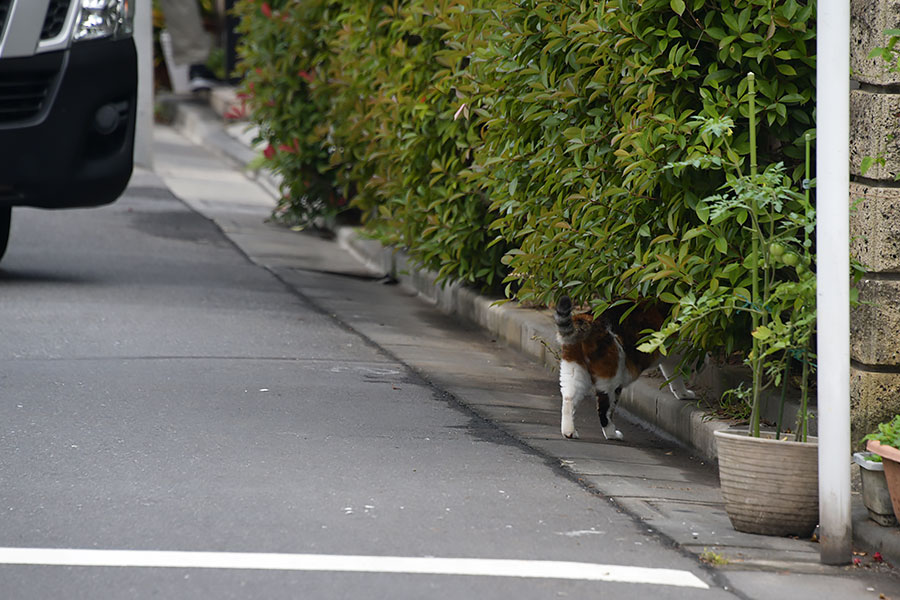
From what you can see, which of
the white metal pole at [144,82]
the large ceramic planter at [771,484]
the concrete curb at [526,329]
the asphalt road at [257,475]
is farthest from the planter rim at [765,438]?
the white metal pole at [144,82]

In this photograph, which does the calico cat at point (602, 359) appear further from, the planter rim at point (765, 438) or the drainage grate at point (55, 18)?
the drainage grate at point (55, 18)

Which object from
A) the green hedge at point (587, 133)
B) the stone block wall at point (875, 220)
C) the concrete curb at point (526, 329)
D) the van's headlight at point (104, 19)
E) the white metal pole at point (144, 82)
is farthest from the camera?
the white metal pole at point (144, 82)

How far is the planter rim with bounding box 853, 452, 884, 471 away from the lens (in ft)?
16.9

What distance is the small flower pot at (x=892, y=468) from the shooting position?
4.96 metres

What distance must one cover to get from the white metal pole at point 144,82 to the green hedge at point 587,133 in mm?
6065

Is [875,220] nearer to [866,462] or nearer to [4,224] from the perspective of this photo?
[866,462]

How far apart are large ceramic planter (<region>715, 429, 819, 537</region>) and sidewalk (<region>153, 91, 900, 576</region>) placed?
7 cm

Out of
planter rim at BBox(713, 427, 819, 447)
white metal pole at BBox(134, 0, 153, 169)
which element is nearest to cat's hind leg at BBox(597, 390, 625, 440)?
planter rim at BBox(713, 427, 819, 447)

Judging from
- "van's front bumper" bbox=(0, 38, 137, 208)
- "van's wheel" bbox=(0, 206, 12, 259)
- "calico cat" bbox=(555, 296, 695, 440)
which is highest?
"van's front bumper" bbox=(0, 38, 137, 208)

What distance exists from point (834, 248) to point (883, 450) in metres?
0.82

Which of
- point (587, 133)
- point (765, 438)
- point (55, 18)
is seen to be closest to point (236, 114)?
point (55, 18)

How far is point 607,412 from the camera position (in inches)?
264

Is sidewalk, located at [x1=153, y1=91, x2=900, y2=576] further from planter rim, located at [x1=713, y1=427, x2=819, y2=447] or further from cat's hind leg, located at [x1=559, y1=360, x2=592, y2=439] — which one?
planter rim, located at [x1=713, y1=427, x2=819, y2=447]

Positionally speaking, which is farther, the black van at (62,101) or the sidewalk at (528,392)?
the black van at (62,101)
